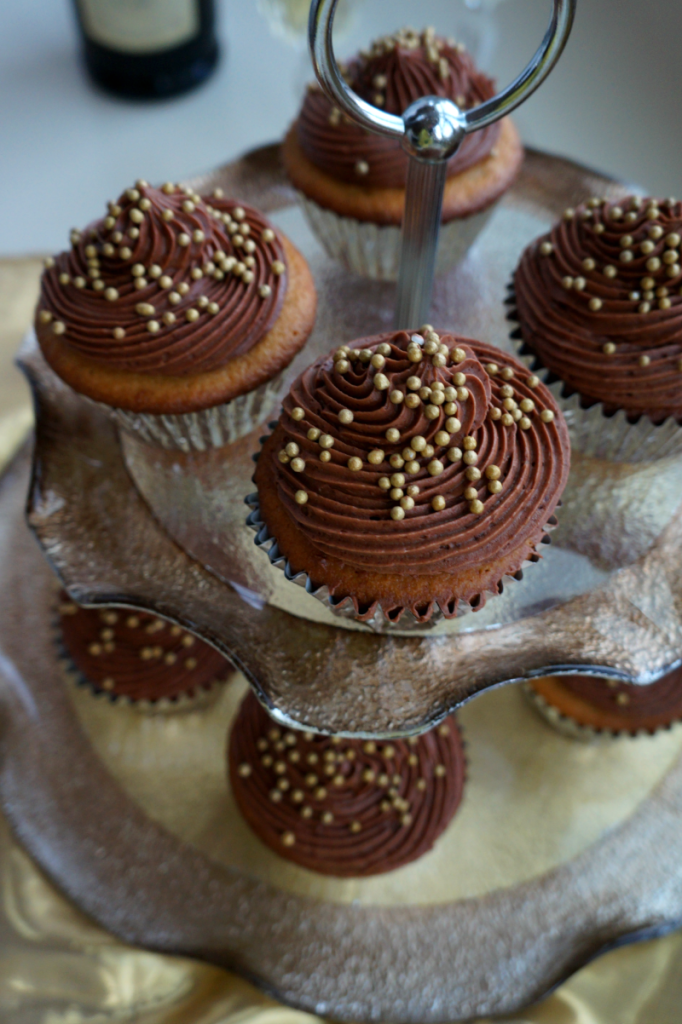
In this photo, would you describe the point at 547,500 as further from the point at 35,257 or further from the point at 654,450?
the point at 35,257

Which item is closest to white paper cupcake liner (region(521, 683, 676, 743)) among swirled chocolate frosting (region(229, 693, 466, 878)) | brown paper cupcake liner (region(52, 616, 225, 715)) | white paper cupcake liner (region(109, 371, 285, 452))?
swirled chocolate frosting (region(229, 693, 466, 878))

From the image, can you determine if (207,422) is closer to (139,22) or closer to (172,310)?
(172,310)

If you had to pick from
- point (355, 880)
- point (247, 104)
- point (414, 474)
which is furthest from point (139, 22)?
point (355, 880)

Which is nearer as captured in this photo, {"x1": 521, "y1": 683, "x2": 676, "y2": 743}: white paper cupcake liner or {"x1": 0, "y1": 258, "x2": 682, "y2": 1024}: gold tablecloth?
{"x1": 0, "y1": 258, "x2": 682, "y2": 1024}: gold tablecloth

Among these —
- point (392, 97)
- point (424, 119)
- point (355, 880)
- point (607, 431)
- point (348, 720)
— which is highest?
point (424, 119)

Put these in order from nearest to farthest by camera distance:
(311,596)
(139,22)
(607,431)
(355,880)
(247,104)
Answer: (311,596), (607,431), (355,880), (139,22), (247,104)

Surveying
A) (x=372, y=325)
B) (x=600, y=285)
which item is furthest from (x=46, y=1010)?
(x=600, y=285)

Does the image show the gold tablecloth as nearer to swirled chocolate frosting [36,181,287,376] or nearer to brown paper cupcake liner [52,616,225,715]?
brown paper cupcake liner [52,616,225,715]
